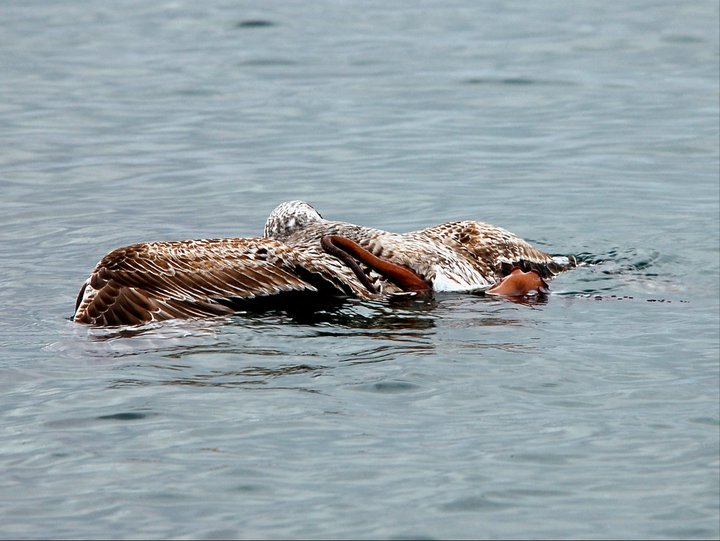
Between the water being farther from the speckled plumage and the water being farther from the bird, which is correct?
the speckled plumage

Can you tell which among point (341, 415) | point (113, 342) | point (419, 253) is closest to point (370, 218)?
point (419, 253)

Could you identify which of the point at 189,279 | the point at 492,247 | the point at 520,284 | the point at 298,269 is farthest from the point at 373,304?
the point at 492,247

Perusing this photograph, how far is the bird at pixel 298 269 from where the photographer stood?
28.6 ft

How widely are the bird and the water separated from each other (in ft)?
0.80

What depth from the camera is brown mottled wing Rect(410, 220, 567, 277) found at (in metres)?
10.8

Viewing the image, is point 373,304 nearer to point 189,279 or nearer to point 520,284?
point 520,284

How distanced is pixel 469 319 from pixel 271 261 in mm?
1368

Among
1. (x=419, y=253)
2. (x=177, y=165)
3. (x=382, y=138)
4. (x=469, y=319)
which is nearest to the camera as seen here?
(x=469, y=319)

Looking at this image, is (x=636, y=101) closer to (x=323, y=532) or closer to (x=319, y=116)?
(x=319, y=116)

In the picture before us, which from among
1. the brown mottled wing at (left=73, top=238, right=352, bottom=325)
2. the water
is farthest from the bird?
the water

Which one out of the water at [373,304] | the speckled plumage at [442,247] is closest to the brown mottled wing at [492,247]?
the speckled plumage at [442,247]

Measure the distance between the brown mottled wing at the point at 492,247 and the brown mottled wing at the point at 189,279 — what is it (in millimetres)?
1745

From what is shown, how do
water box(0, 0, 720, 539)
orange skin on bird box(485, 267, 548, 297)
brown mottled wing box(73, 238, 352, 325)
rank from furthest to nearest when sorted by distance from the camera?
orange skin on bird box(485, 267, 548, 297), brown mottled wing box(73, 238, 352, 325), water box(0, 0, 720, 539)

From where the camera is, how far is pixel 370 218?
13.5m
